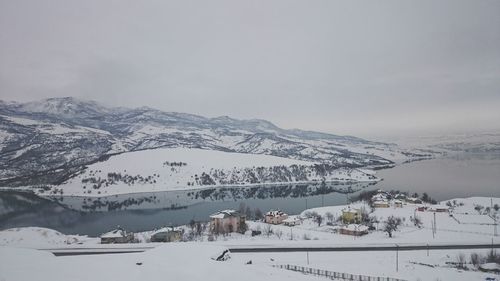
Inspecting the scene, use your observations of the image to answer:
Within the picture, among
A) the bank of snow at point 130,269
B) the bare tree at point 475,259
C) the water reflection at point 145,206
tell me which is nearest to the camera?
the bank of snow at point 130,269

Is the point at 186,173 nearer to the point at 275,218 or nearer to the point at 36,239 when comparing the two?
the point at 275,218

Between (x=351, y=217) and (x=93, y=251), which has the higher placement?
(x=351, y=217)

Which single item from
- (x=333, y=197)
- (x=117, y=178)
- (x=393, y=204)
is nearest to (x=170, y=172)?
(x=117, y=178)

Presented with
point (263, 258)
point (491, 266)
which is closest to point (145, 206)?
point (263, 258)

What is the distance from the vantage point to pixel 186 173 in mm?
128000

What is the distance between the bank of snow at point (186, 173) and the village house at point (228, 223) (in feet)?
215

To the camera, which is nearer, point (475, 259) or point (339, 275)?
point (339, 275)

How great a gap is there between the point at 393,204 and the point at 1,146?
18704 centimetres

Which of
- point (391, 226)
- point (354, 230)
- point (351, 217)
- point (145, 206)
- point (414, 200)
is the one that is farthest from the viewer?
point (145, 206)

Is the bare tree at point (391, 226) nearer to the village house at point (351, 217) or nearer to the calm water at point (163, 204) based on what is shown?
the village house at point (351, 217)

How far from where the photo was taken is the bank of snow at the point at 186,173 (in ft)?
360

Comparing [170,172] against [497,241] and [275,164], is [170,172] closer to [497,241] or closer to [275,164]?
[275,164]

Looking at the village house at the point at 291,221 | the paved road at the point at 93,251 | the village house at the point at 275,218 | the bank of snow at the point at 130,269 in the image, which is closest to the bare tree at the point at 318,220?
the village house at the point at 291,221

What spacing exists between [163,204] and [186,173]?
43.7 metres
